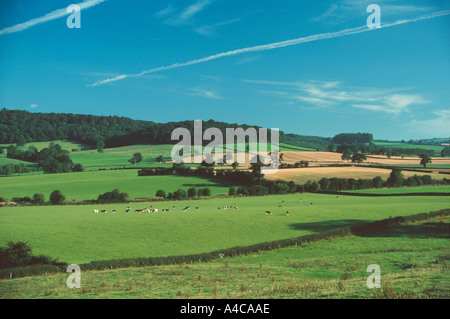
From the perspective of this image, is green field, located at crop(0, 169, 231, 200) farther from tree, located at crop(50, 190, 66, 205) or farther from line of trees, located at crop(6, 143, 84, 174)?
line of trees, located at crop(6, 143, 84, 174)

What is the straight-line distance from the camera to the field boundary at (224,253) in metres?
22.2

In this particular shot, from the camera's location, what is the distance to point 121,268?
23422 millimetres

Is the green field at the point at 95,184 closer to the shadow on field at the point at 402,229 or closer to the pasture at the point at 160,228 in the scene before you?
the pasture at the point at 160,228

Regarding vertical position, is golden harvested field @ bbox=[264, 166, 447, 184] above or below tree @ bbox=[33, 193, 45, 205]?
above

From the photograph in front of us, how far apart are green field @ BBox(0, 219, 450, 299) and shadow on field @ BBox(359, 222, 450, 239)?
313 cm

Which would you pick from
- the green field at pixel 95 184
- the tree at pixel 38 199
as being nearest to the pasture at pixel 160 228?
the tree at pixel 38 199

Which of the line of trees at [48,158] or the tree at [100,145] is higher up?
the tree at [100,145]

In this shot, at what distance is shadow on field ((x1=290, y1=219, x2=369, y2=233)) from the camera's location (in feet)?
121

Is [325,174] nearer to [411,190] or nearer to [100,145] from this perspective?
[411,190]

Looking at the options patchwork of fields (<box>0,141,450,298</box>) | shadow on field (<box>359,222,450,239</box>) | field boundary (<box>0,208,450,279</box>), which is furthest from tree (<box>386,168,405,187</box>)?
shadow on field (<box>359,222,450,239</box>)

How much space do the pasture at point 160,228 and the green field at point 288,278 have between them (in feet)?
17.6
